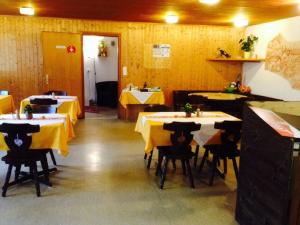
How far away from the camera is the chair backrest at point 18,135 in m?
3.02

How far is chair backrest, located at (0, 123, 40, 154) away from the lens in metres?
3.02

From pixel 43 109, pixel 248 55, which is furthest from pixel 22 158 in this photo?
pixel 248 55

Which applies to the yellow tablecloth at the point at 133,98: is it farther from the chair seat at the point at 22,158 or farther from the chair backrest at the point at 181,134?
the chair seat at the point at 22,158

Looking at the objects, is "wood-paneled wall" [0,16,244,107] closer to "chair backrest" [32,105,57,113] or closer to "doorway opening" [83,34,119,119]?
"doorway opening" [83,34,119,119]

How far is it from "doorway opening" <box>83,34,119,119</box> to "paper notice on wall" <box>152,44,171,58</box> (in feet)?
6.81

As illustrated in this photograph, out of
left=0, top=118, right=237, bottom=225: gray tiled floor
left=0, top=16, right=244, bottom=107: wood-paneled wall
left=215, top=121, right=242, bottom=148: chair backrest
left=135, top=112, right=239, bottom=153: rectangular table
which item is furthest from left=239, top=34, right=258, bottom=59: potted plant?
left=215, top=121, right=242, bottom=148: chair backrest

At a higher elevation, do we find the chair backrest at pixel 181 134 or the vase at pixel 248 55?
the vase at pixel 248 55

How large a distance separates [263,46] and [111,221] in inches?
233

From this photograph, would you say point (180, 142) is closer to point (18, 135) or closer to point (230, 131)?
point (230, 131)

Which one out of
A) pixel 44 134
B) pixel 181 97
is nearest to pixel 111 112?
pixel 181 97

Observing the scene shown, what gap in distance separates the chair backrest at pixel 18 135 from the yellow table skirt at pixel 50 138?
117mm

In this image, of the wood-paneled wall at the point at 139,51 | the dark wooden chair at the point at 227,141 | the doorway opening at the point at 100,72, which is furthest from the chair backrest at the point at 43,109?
the doorway opening at the point at 100,72

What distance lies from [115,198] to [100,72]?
6.75m

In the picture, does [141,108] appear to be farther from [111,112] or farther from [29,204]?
[29,204]
